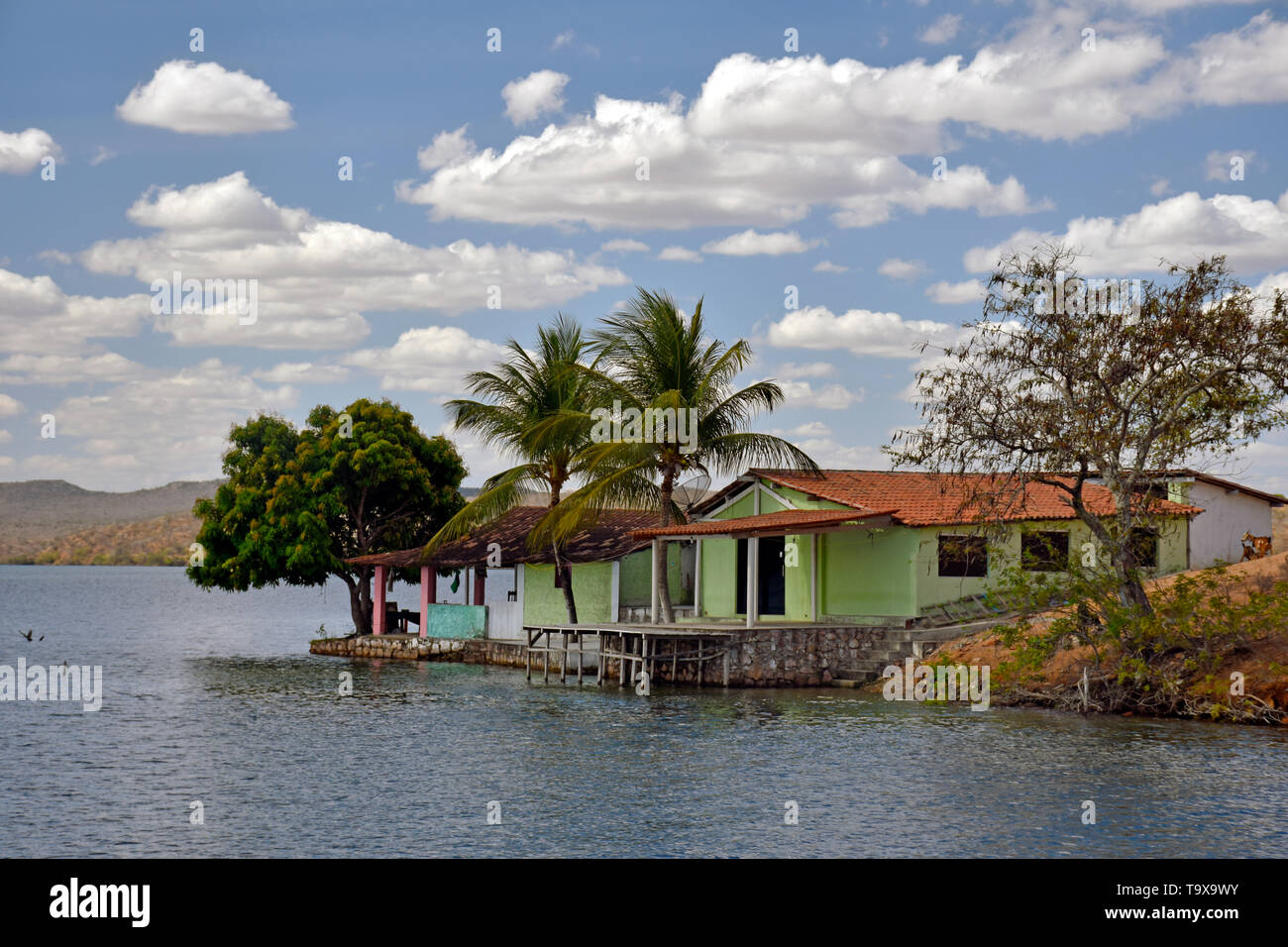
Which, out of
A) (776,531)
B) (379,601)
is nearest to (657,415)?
(776,531)

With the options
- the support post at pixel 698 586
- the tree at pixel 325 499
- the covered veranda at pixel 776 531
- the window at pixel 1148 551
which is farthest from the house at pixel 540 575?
the window at pixel 1148 551

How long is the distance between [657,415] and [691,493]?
19.8 ft

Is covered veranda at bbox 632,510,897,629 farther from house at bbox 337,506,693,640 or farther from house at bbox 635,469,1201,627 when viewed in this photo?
house at bbox 337,506,693,640

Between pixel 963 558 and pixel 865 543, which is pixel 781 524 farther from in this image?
pixel 963 558

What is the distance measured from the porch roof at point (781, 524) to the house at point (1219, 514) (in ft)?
30.5

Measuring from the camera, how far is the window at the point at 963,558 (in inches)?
1199

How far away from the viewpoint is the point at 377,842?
14367 mm

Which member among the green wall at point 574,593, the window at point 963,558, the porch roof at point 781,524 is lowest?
the green wall at point 574,593

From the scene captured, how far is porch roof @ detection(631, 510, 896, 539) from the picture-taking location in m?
29.9

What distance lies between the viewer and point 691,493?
3903cm

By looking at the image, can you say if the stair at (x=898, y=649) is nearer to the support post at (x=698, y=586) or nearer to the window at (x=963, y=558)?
the window at (x=963, y=558)

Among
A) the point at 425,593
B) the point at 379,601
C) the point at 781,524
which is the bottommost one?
the point at 379,601

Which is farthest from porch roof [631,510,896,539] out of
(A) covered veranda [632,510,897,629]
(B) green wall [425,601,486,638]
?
(B) green wall [425,601,486,638]

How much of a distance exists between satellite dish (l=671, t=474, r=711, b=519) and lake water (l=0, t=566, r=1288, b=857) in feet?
22.0
